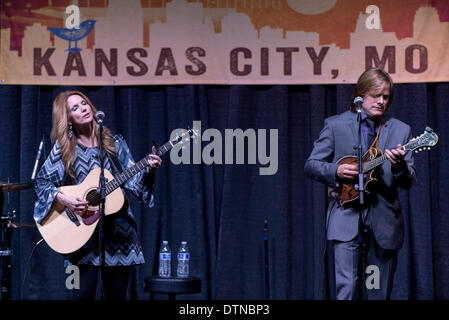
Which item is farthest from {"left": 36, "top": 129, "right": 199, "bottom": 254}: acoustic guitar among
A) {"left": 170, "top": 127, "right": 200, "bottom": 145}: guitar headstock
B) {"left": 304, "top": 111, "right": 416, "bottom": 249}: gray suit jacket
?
{"left": 304, "top": 111, "right": 416, "bottom": 249}: gray suit jacket

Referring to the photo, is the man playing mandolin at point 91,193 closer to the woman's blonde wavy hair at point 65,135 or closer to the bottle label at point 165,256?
the woman's blonde wavy hair at point 65,135

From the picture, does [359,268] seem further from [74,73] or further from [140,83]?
[74,73]

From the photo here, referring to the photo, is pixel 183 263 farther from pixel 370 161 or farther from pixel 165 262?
pixel 370 161

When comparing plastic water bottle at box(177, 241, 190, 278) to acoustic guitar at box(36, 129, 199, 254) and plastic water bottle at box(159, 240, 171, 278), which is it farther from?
acoustic guitar at box(36, 129, 199, 254)

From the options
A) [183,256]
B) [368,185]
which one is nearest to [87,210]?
[183,256]

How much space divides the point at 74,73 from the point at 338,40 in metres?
2.23

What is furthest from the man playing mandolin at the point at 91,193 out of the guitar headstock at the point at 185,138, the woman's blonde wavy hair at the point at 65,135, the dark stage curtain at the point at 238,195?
the dark stage curtain at the point at 238,195

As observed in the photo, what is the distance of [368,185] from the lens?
166 inches

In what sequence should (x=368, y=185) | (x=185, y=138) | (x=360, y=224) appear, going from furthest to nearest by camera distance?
(x=185, y=138) < (x=368, y=185) < (x=360, y=224)

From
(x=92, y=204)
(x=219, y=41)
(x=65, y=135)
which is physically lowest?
(x=92, y=204)

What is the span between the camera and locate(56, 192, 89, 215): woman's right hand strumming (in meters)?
4.41

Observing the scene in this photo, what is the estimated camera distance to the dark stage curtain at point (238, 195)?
5.71 meters

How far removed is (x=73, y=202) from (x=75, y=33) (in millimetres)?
1940

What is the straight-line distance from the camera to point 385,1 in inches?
224
